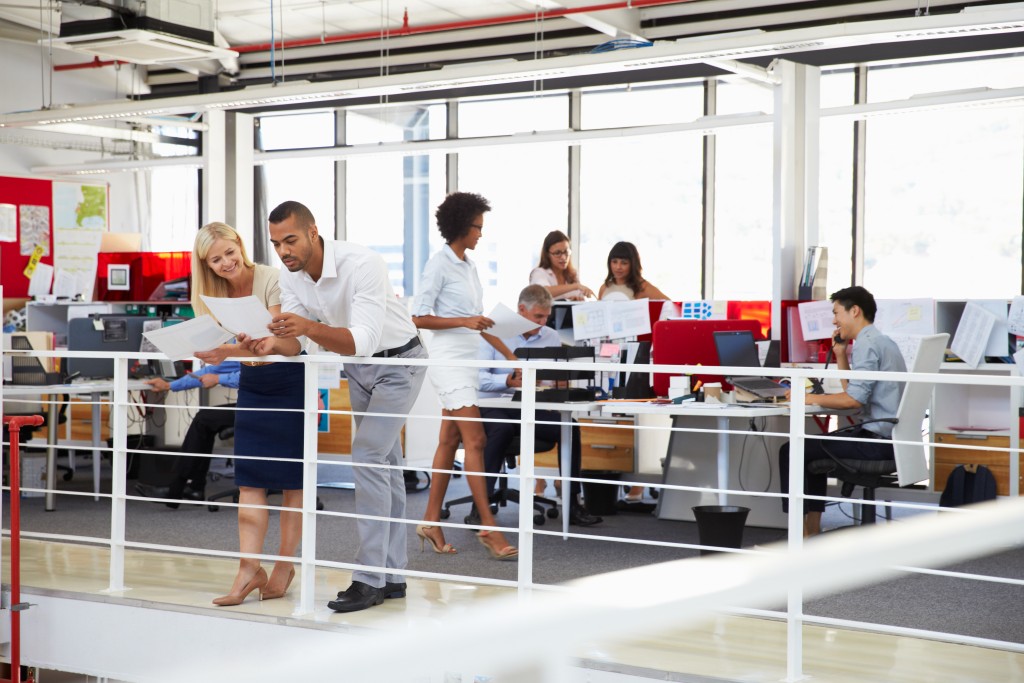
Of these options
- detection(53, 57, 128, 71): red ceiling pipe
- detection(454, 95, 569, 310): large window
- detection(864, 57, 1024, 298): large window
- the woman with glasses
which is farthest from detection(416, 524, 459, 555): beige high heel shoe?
detection(53, 57, 128, 71): red ceiling pipe

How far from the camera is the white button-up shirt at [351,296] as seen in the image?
11.5 feet

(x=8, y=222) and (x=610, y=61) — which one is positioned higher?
(x=610, y=61)

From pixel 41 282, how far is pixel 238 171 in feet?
6.90

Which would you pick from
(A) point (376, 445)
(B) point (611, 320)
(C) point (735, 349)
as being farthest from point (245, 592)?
(B) point (611, 320)

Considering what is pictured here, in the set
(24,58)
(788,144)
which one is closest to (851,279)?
(788,144)

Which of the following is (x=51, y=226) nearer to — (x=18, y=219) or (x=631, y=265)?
(x=18, y=219)

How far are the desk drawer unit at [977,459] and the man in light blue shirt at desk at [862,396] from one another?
111cm

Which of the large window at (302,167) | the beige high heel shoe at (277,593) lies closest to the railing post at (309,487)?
the beige high heel shoe at (277,593)

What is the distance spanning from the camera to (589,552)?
4852 millimetres

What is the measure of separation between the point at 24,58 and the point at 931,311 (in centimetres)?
885

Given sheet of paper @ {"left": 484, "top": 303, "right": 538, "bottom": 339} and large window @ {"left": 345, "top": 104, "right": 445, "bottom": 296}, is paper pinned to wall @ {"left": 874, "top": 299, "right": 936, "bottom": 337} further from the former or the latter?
large window @ {"left": 345, "top": 104, "right": 445, "bottom": 296}

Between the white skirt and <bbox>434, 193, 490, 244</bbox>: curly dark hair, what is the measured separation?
0.38 metres

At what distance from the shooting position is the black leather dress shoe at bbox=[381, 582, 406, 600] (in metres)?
3.79

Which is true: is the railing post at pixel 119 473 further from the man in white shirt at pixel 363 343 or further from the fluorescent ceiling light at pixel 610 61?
the fluorescent ceiling light at pixel 610 61
